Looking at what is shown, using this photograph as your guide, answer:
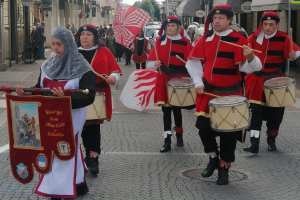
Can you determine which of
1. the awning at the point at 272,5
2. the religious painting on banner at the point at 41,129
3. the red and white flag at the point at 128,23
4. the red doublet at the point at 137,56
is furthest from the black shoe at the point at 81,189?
the red doublet at the point at 137,56

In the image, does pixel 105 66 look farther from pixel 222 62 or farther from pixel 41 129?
pixel 41 129

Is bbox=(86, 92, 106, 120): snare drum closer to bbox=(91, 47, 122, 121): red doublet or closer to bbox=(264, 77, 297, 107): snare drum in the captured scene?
bbox=(91, 47, 122, 121): red doublet

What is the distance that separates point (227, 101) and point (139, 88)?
15.2 ft

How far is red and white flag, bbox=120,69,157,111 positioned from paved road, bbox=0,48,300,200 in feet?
1.96

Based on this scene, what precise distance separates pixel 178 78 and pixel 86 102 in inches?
133

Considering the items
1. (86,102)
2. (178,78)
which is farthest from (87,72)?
(178,78)

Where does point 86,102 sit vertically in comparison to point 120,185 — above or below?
above

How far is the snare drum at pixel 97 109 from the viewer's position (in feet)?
23.6

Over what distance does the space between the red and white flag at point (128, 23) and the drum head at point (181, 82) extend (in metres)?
1.39

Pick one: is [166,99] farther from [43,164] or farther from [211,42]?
[43,164]

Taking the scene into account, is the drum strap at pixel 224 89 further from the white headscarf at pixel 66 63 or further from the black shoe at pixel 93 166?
the white headscarf at pixel 66 63

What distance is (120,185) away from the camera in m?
6.78

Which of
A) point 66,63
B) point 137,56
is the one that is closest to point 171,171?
point 66,63

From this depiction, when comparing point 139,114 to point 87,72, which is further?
point 139,114
